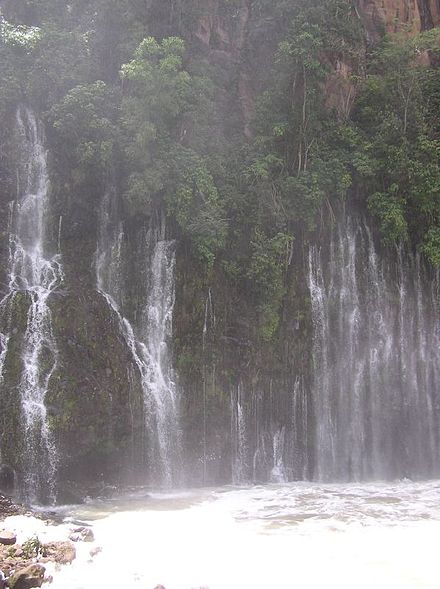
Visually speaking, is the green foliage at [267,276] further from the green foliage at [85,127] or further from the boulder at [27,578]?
the boulder at [27,578]

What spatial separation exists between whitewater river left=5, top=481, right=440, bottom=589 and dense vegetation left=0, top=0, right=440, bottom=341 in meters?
5.53

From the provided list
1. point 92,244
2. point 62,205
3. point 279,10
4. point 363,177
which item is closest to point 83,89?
point 62,205

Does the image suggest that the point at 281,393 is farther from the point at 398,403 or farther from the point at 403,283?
the point at 403,283

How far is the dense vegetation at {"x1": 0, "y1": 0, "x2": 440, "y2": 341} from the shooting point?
55.5 feet

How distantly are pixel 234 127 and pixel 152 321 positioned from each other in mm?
8345

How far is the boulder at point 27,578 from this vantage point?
8453 mm

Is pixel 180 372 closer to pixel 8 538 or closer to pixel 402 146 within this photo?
pixel 8 538

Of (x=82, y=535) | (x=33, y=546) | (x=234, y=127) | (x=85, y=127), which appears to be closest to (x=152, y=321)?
(x=85, y=127)

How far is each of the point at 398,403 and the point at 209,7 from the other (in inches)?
628

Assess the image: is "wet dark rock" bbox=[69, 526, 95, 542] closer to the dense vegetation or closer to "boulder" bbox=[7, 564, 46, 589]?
"boulder" bbox=[7, 564, 46, 589]

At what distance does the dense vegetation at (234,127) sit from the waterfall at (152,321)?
82 cm

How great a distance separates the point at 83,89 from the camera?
17.1 metres

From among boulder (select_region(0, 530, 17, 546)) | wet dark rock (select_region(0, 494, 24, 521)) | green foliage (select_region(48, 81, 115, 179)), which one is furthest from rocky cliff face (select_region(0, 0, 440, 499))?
boulder (select_region(0, 530, 17, 546))

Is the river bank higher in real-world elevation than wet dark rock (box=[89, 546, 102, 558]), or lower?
higher
